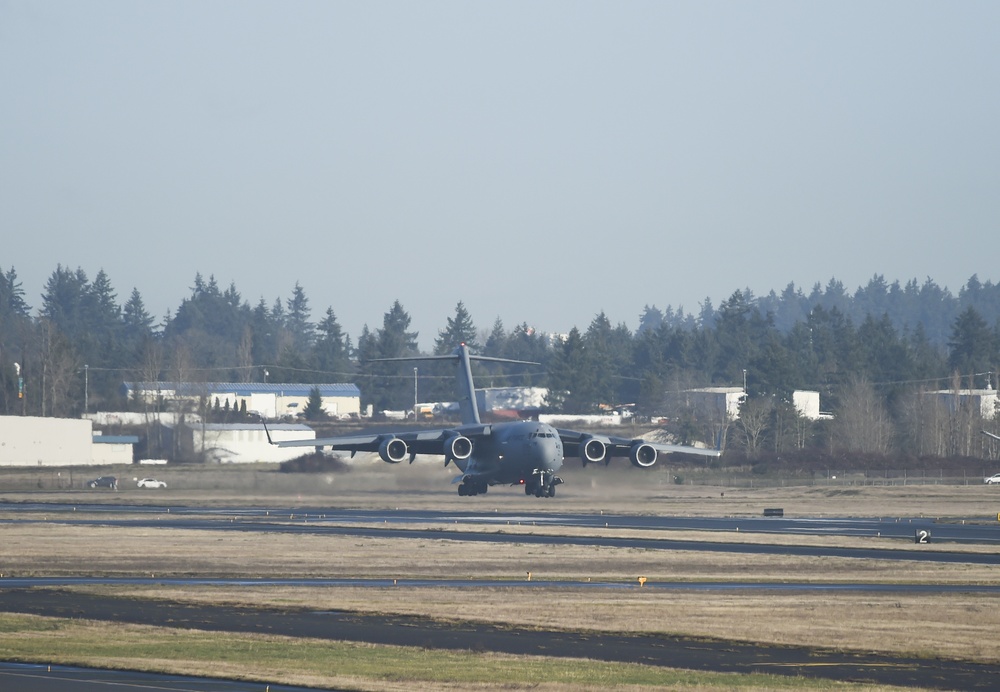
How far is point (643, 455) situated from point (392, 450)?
10.7 meters

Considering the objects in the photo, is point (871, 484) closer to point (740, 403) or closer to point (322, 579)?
point (740, 403)

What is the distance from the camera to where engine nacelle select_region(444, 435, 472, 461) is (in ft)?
173

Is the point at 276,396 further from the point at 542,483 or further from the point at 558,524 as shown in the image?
the point at 558,524

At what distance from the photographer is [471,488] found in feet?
183

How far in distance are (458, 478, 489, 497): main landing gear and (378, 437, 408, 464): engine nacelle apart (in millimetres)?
3267

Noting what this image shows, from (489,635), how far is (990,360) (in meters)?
124

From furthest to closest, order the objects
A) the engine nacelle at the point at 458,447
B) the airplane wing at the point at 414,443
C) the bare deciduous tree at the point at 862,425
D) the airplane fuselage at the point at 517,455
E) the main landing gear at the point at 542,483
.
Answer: the bare deciduous tree at the point at 862,425 → the main landing gear at the point at 542,483 → the airplane wing at the point at 414,443 → the engine nacelle at the point at 458,447 → the airplane fuselage at the point at 517,455

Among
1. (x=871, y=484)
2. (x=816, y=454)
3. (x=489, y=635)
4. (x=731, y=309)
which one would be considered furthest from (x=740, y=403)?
(x=489, y=635)

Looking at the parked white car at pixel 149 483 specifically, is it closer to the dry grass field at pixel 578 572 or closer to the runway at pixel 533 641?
the dry grass field at pixel 578 572

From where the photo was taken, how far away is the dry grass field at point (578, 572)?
66.7 feet

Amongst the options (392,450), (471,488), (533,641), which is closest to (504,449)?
(471,488)

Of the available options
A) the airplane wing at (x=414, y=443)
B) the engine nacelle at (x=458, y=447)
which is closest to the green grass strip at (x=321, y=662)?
→ the airplane wing at (x=414, y=443)

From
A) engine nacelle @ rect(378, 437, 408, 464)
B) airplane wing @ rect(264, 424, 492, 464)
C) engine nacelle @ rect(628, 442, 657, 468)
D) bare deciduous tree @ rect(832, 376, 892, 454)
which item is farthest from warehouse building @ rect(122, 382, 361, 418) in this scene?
engine nacelle @ rect(628, 442, 657, 468)

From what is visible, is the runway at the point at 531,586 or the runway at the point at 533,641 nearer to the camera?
the runway at the point at 533,641
